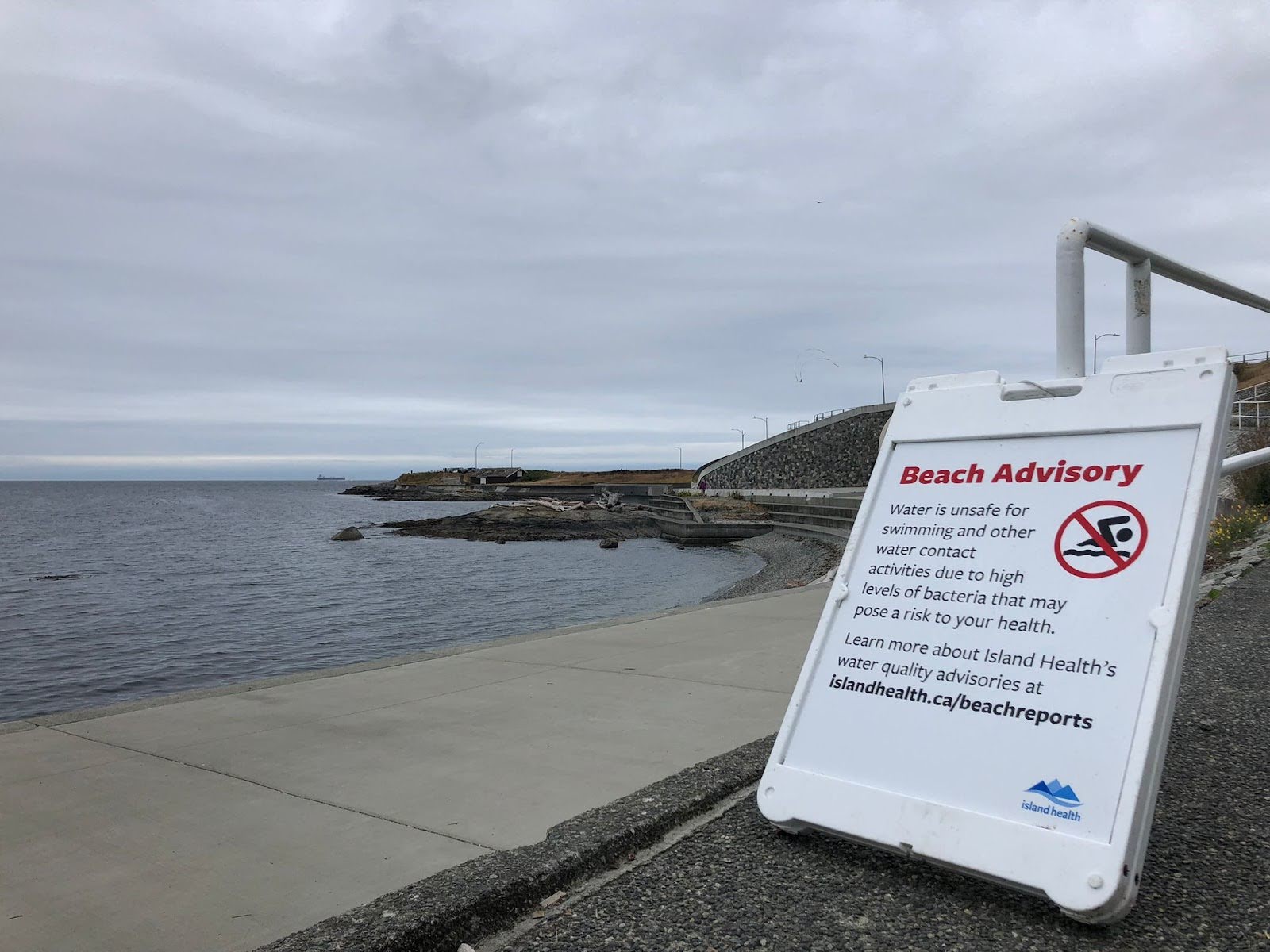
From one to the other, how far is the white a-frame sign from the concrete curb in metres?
0.55

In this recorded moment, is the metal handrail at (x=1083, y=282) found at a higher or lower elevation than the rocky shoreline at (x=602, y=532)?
higher

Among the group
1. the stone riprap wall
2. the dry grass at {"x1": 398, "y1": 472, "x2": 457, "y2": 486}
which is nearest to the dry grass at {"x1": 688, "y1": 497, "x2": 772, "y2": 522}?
the stone riprap wall

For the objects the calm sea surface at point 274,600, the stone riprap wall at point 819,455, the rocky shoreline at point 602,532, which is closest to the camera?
the calm sea surface at point 274,600

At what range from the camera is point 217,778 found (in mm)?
4715

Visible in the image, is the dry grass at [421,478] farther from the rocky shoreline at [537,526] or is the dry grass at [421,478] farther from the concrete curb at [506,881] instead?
the concrete curb at [506,881]

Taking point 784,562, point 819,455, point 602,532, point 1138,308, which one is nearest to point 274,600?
point 784,562

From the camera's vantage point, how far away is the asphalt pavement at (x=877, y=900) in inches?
109

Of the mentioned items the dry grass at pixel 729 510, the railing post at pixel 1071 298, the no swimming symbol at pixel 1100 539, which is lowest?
the dry grass at pixel 729 510

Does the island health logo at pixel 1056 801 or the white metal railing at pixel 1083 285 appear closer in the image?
the island health logo at pixel 1056 801

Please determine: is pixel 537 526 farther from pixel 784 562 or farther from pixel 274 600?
pixel 274 600

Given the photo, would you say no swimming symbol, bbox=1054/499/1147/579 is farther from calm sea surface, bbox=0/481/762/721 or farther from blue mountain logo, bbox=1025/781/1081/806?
calm sea surface, bbox=0/481/762/721

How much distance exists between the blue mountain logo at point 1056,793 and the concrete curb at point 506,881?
1.49 metres

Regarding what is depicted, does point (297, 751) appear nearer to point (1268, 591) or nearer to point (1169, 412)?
point (1169, 412)

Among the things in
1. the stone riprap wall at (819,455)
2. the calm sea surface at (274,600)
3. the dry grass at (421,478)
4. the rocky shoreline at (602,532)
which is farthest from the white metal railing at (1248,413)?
the dry grass at (421,478)
